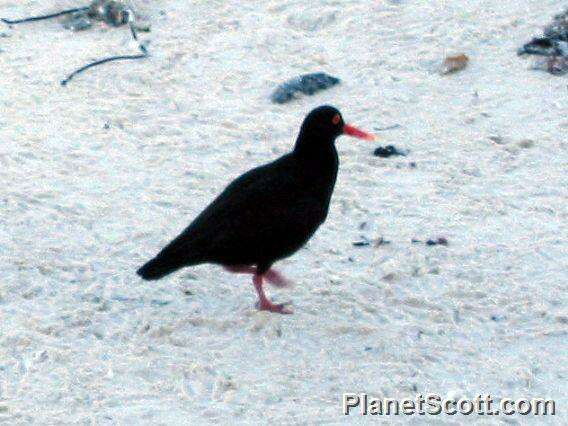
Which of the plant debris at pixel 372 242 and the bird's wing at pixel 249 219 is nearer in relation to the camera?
the bird's wing at pixel 249 219

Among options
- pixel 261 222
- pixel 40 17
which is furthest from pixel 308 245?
pixel 40 17

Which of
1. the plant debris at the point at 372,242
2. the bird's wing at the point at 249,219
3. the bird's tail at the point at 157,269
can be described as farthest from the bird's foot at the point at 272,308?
the plant debris at the point at 372,242

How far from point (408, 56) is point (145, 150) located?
2.92 meters

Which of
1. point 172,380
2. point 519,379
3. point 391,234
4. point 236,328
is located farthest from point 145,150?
point 519,379

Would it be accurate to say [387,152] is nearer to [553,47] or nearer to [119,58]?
[553,47]

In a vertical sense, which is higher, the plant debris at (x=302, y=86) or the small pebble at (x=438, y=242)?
the small pebble at (x=438, y=242)

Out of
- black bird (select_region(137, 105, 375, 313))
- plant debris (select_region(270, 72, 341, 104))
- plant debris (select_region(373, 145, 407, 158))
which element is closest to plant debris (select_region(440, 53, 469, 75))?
plant debris (select_region(270, 72, 341, 104))

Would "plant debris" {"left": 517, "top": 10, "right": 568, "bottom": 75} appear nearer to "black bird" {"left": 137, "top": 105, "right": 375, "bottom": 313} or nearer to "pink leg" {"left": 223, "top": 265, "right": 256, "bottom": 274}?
"black bird" {"left": 137, "top": 105, "right": 375, "bottom": 313}

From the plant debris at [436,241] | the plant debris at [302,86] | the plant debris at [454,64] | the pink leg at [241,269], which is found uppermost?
the pink leg at [241,269]

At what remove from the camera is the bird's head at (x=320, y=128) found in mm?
7059

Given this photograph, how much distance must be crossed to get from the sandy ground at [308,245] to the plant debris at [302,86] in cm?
12

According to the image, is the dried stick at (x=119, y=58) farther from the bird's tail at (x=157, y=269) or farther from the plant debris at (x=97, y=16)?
the bird's tail at (x=157, y=269)

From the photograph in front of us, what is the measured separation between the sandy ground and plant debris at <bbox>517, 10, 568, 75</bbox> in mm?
138

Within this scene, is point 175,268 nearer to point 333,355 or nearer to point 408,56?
point 333,355
